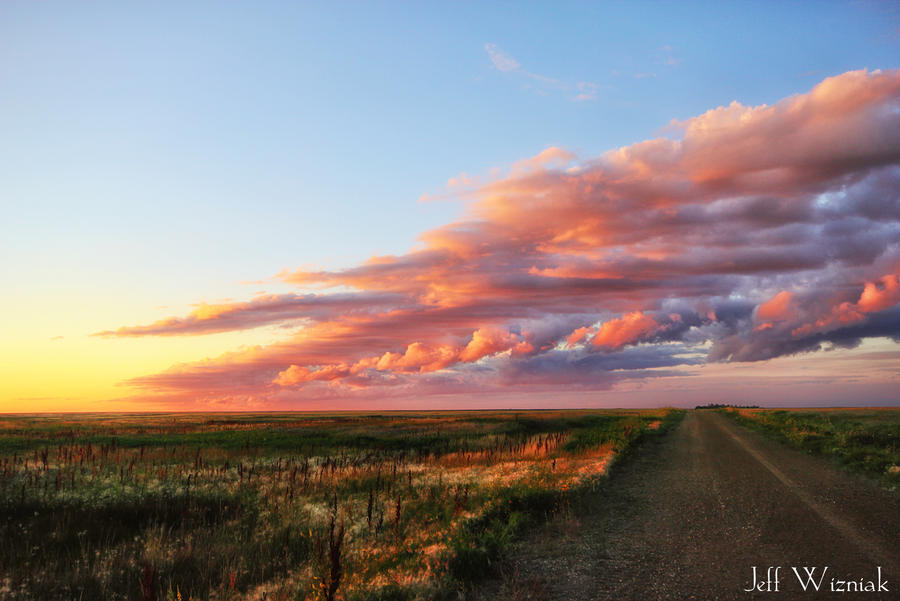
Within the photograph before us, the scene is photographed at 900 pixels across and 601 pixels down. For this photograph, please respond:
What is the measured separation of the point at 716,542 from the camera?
371 inches

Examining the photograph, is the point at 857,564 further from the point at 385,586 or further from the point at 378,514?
the point at 378,514

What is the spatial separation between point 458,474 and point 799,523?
39.8ft

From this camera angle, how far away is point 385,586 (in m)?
7.25

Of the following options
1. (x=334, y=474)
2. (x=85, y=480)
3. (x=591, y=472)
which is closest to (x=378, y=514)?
(x=591, y=472)

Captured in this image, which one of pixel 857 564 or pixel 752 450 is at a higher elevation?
pixel 857 564

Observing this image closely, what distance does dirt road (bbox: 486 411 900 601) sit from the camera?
729 cm

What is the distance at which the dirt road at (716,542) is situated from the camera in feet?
23.9
